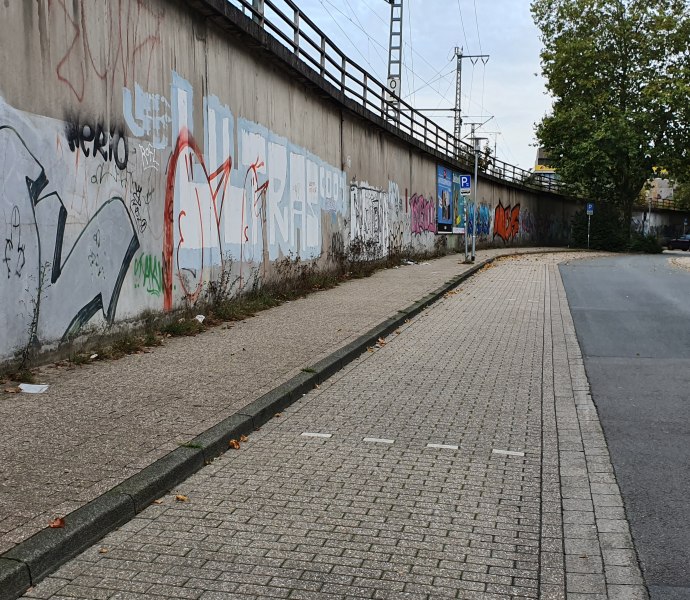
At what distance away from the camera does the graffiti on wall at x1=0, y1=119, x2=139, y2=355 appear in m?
6.99

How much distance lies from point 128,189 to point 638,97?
40774 mm

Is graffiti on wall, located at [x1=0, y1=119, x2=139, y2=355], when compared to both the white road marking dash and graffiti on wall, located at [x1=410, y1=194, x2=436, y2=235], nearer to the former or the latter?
the white road marking dash

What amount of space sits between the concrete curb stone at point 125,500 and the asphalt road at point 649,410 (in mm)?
2518

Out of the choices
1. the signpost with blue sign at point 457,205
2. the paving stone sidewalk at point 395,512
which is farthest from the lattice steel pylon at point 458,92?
the paving stone sidewalk at point 395,512

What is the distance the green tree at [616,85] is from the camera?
4288 cm

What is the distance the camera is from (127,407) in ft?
19.8

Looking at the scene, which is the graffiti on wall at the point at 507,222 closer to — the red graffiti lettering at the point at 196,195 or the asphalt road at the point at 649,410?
the asphalt road at the point at 649,410

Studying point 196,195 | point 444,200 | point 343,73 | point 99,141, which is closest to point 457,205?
point 444,200

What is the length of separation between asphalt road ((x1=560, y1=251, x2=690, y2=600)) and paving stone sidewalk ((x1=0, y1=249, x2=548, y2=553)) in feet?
9.02

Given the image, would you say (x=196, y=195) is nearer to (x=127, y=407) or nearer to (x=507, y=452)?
(x=127, y=407)

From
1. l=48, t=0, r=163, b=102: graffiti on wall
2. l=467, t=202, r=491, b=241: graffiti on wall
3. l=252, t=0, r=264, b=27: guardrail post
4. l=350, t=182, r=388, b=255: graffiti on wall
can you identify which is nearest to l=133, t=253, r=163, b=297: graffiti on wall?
l=48, t=0, r=163, b=102: graffiti on wall

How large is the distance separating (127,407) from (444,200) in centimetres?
2788

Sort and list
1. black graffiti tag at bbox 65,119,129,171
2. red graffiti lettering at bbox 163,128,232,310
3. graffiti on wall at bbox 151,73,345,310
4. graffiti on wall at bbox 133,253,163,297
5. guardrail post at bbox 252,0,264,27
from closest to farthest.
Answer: black graffiti tag at bbox 65,119,129,171
graffiti on wall at bbox 133,253,163,297
red graffiti lettering at bbox 163,128,232,310
graffiti on wall at bbox 151,73,345,310
guardrail post at bbox 252,0,264,27

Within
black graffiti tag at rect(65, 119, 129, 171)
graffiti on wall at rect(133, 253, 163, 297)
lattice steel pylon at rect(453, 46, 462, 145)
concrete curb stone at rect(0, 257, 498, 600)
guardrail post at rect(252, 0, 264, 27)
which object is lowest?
concrete curb stone at rect(0, 257, 498, 600)
